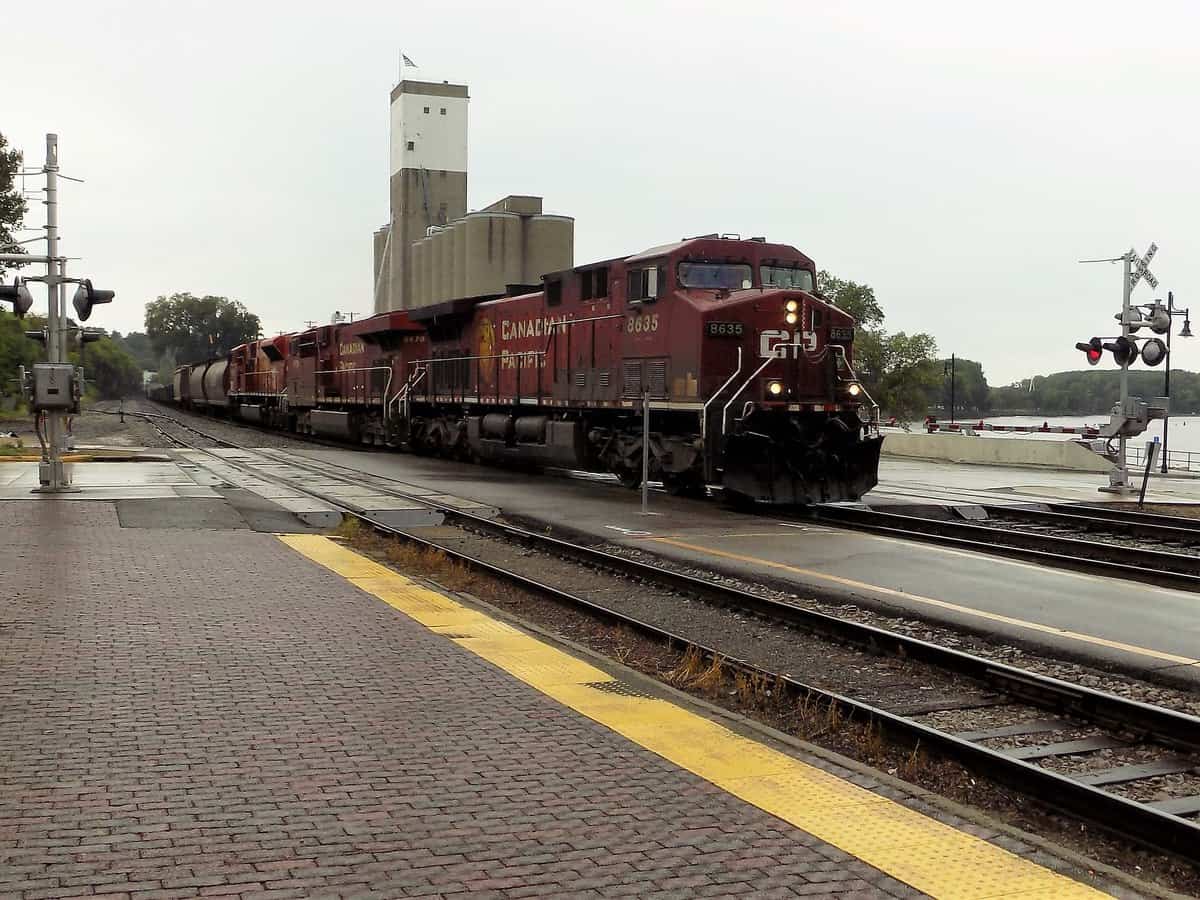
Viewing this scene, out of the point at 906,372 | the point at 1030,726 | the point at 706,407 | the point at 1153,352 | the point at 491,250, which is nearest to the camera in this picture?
the point at 1030,726

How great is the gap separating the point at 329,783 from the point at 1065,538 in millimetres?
11481

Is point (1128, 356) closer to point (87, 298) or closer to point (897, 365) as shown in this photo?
point (87, 298)

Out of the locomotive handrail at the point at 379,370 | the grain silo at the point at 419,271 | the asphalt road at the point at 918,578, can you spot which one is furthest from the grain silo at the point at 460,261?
the asphalt road at the point at 918,578

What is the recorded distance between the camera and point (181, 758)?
199 inches

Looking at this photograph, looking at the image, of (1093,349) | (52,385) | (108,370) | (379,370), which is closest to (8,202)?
(379,370)

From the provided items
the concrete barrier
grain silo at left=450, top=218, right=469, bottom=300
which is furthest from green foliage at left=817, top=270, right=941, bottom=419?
the concrete barrier

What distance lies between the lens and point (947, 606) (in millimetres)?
9305

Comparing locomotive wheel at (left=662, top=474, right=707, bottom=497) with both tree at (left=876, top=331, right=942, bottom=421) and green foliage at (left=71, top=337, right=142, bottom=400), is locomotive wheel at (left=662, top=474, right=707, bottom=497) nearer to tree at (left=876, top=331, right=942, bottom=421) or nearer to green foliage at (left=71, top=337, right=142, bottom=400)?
tree at (left=876, top=331, right=942, bottom=421)

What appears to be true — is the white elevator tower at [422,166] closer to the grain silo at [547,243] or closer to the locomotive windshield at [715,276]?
the grain silo at [547,243]

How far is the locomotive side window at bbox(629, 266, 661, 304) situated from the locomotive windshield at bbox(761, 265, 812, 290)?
1713 millimetres

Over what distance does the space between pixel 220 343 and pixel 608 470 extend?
534 ft

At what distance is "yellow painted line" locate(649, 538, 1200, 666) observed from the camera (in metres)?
7.59

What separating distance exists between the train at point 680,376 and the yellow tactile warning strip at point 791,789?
8657mm

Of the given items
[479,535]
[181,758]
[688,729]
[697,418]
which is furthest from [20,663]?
[697,418]
